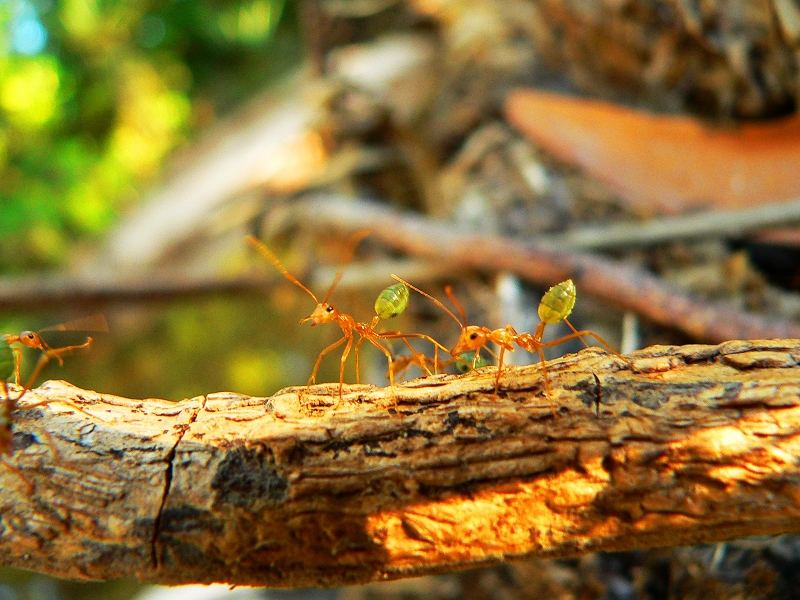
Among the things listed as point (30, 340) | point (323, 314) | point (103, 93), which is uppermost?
point (103, 93)

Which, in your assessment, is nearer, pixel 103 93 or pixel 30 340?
pixel 30 340

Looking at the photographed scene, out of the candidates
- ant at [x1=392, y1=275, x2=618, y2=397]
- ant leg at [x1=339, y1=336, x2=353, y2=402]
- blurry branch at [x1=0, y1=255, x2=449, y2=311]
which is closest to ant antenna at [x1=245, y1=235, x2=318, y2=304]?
ant leg at [x1=339, y1=336, x2=353, y2=402]

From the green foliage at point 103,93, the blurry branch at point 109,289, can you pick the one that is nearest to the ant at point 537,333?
the blurry branch at point 109,289

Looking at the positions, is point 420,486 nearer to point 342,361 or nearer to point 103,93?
point 342,361

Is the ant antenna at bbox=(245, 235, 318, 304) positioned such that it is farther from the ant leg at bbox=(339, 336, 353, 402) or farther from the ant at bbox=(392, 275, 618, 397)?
the ant at bbox=(392, 275, 618, 397)

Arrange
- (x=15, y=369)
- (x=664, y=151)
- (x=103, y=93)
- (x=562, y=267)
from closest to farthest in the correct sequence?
(x=15, y=369) → (x=562, y=267) → (x=664, y=151) → (x=103, y=93)

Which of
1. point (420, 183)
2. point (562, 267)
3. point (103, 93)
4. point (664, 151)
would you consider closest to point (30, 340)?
point (562, 267)

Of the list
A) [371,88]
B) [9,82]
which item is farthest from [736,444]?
[9,82]
